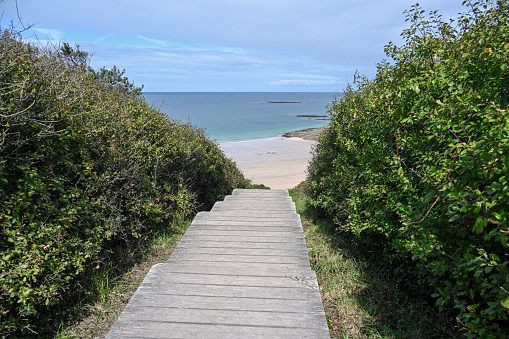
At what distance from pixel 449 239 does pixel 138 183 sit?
15.9 feet

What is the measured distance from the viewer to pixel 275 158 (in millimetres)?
29906

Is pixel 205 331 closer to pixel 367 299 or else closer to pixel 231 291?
pixel 231 291

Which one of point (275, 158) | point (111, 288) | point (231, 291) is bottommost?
point (275, 158)

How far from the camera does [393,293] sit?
4.42m

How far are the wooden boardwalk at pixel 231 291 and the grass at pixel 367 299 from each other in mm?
730

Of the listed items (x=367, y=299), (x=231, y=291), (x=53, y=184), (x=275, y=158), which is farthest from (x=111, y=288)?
(x=275, y=158)

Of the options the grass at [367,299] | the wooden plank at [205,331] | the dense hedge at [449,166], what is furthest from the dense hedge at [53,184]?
the dense hedge at [449,166]

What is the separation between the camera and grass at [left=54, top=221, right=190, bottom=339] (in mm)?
3555

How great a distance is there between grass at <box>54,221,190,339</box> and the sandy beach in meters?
10.1

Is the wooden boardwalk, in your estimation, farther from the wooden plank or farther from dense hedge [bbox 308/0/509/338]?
dense hedge [bbox 308/0/509/338]

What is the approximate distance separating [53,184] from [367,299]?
4.57 meters

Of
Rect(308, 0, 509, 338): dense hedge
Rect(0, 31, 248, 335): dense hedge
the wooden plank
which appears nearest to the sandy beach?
Rect(308, 0, 509, 338): dense hedge

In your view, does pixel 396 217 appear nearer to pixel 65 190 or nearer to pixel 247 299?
pixel 247 299

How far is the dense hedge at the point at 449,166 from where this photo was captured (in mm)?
2291
